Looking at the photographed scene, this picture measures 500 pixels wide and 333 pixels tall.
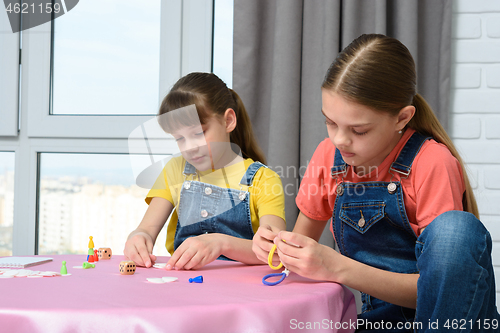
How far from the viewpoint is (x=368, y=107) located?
85 cm

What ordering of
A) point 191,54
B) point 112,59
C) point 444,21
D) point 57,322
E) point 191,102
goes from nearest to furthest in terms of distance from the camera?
point 57,322 < point 191,102 < point 444,21 < point 191,54 < point 112,59

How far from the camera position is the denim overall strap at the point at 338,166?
100cm

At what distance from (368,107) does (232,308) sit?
0.53 meters

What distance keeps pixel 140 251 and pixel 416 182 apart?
0.64m

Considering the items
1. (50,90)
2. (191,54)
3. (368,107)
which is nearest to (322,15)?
(191,54)

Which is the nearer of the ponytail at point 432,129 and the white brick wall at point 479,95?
the ponytail at point 432,129

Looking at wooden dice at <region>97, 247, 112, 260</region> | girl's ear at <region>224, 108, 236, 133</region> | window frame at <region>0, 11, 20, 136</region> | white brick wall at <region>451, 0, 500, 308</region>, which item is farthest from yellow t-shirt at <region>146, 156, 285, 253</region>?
window frame at <region>0, 11, 20, 136</region>

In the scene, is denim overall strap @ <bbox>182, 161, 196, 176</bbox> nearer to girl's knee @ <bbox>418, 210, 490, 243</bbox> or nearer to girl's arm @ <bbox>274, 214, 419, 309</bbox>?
girl's arm @ <bbox>274, 214, 419, 309</bbox>

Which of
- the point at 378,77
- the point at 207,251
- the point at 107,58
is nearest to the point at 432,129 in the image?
the point at 378,77

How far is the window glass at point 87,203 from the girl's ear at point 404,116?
4.08 ft

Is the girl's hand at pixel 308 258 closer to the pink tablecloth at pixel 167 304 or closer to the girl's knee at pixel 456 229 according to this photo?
the pink tablecloth at pixel 167 304

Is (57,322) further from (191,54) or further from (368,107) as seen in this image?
(191,54)

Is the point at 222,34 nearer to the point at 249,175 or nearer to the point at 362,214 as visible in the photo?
the point at 249,175

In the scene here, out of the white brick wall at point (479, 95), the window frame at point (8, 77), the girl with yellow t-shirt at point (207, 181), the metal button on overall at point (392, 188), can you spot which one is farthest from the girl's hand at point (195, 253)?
the window frame at point (8, 77)
